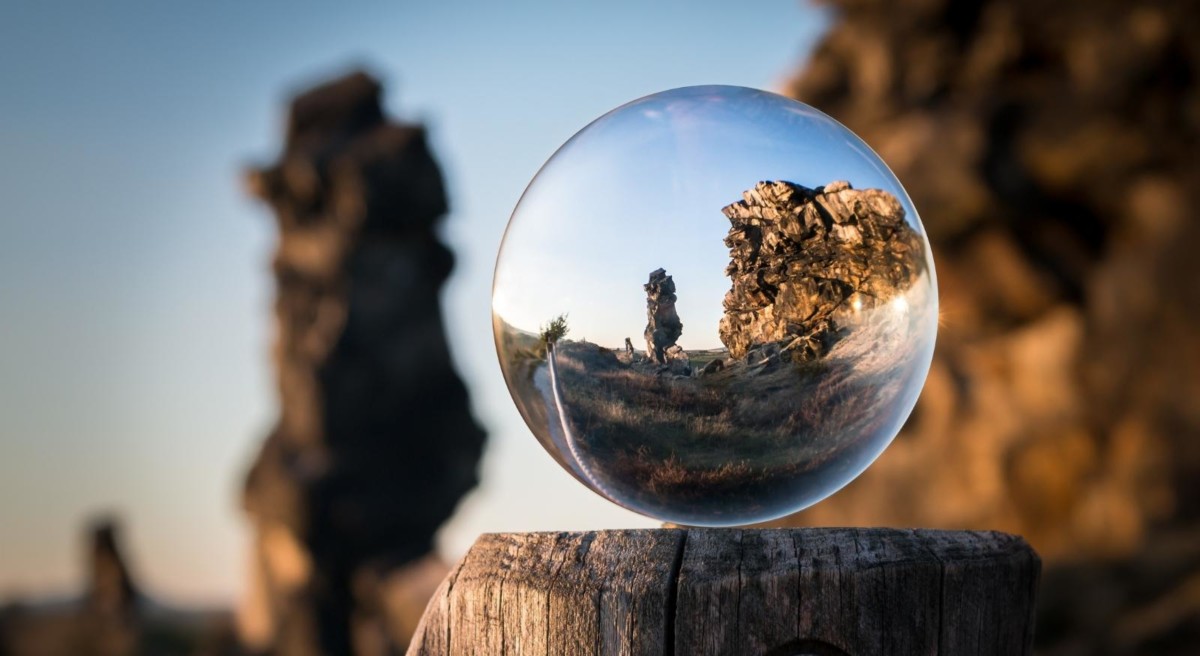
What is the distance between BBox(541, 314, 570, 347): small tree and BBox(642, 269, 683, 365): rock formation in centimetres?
18

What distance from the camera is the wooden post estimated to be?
1.78 metres

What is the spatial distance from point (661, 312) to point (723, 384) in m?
0.18

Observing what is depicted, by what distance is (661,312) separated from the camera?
1.85 m

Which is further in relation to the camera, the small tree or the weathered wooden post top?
the small tree

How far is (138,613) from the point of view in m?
21.0

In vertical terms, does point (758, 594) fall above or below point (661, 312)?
below

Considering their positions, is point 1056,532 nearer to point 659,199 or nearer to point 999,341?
point 999,341

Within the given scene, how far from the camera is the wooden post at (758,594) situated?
5.83ft

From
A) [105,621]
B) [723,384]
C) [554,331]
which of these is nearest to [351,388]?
[105,621]

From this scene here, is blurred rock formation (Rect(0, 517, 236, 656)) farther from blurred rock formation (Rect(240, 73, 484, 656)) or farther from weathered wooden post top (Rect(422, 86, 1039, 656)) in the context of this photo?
weathered wooden post top (Rect(422, 86, 1039, 656))

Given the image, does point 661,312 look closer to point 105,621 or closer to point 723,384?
point 723,384

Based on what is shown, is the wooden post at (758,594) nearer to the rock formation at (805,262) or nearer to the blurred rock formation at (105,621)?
the rock formation at (805,262)

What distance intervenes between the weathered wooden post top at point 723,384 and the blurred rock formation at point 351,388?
1571 centimetres

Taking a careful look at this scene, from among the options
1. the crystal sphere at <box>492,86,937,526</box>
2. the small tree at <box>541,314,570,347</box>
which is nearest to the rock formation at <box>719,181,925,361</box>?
the crystal sphere at <box>492,86,937,526</box>
